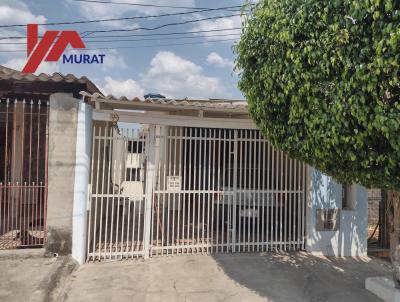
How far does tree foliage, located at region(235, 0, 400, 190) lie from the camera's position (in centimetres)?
270

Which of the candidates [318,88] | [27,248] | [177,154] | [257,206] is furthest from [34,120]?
[318,88]

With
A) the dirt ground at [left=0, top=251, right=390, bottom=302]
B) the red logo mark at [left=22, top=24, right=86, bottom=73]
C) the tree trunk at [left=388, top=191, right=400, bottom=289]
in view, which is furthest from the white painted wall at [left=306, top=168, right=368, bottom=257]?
the red logo mark at [left=22, top=24, right=86, bottom=73]

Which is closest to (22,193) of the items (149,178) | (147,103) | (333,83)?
(149,178)

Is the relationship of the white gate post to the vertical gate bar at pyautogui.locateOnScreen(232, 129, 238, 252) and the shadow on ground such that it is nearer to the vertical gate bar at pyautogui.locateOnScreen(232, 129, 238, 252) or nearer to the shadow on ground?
the shadow on ground

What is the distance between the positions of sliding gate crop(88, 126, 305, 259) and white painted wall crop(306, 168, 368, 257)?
8.1 inches

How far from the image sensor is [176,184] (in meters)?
6.19

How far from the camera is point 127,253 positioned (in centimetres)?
586

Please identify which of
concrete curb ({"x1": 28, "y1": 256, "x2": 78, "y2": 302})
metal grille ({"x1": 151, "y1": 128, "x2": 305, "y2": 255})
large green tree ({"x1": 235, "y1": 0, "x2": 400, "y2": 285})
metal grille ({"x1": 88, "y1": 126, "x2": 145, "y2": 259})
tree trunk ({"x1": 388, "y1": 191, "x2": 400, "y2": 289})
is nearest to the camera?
large green tree ({"x1": 235, "y1": 0, "x2": 400, "y2": 285})

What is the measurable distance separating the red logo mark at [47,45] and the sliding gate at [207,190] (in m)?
3.11

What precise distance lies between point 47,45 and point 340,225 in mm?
8024

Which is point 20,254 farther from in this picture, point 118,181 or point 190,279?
point 190,279

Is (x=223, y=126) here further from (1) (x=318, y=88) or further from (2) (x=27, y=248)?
(2) (x=27, y=248)

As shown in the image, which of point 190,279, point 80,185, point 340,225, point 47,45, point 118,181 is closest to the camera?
point 190,279

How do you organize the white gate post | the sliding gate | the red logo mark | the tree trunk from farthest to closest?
the red logo mark → the sliding gate → the white gate post → the tree trunk
